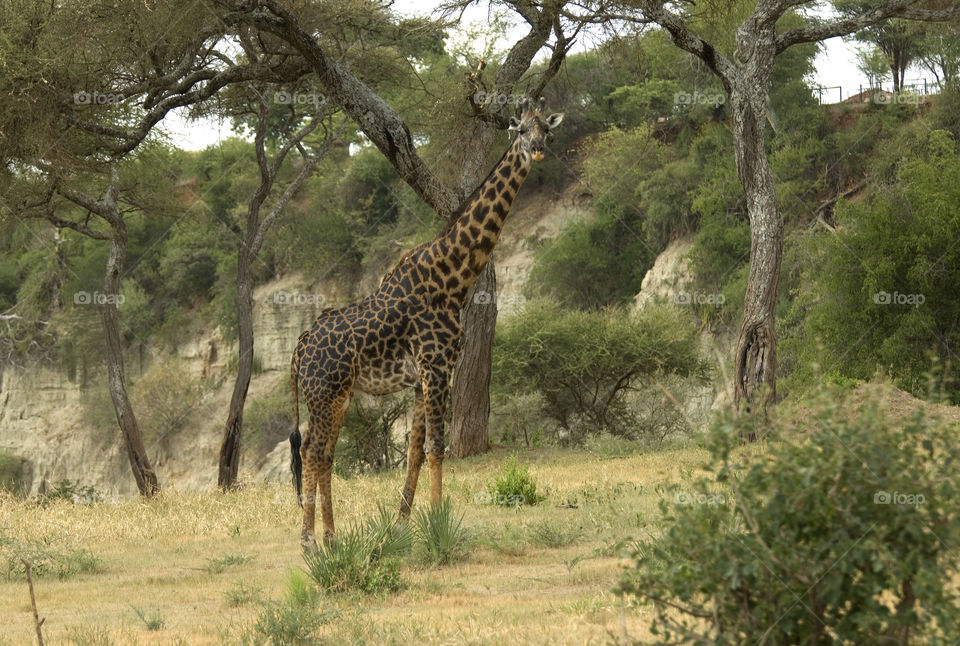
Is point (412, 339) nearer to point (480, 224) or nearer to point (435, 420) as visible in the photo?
point (435, 420)

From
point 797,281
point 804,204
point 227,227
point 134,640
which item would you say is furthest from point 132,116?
point 227,227

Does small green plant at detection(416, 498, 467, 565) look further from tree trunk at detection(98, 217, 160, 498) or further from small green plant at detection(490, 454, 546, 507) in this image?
tree trunk at detection(98, 217, 160, 498)

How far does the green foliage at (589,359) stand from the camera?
24469 mm

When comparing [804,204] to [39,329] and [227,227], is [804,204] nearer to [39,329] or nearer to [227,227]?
[227,227]

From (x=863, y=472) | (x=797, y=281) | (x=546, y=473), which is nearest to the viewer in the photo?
(x=863, y=472)

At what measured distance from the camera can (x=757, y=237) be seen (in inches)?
620

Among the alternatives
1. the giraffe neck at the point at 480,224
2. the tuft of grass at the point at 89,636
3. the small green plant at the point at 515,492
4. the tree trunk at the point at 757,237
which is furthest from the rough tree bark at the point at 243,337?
the tuft of grass at the point at 89,636

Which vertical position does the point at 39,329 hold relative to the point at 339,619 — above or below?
above

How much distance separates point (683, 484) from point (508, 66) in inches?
339

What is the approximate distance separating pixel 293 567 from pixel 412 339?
9.20ft

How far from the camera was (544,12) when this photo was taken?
1764cm

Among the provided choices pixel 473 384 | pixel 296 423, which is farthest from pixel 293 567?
pixel 473 384

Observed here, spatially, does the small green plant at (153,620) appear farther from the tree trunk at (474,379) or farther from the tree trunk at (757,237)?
the tree trunk at (474,379)

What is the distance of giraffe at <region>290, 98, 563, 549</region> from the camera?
30.9 ft
